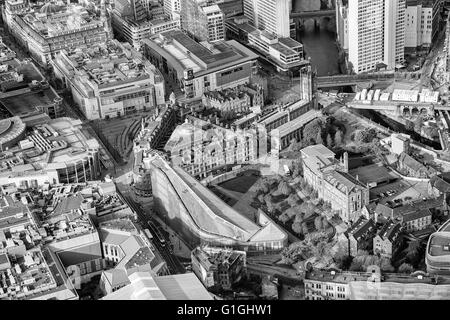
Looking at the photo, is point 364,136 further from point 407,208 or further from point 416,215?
point 416,215

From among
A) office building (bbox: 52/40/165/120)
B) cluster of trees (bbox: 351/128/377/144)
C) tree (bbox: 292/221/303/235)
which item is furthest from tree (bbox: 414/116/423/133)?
office building (bbox: 52/40/165/120)

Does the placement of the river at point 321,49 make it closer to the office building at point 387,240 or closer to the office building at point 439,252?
the office building at point 387,240

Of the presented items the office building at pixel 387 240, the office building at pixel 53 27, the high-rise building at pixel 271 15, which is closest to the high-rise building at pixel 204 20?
the high-rise building at pixel 271 15

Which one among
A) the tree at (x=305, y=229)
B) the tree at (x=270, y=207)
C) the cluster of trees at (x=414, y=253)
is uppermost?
the cluster of trees at (x=414, y=253)

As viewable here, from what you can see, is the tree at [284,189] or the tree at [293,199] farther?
the tree at [284,189]

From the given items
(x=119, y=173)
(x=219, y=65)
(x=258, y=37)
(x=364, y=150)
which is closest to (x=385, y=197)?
(x=364, y=150)

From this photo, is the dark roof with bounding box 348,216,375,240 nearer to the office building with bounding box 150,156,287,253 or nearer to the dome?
the office building with bounding box 150,156,287,253

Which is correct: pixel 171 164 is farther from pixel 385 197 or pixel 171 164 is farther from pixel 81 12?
pixel 81 12
